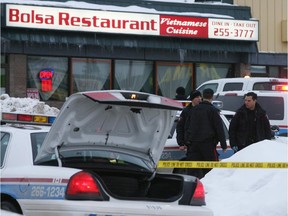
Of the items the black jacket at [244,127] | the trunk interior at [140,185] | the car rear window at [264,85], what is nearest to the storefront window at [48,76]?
the car rear window at [264,85]

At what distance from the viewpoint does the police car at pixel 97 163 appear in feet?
19.8

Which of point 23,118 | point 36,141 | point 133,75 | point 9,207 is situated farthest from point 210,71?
point 9,207

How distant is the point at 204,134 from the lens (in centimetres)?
1075

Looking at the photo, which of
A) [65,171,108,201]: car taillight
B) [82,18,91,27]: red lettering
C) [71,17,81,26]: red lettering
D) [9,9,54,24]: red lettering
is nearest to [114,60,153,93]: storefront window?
[82,18,91,27]: red lettering

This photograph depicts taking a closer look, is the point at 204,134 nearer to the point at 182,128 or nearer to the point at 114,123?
the point at 182,128

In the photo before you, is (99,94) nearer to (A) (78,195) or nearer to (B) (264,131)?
(A) (78,195)

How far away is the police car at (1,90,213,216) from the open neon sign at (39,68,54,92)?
1327cm

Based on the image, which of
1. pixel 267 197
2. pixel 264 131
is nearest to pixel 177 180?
pixel 267 197

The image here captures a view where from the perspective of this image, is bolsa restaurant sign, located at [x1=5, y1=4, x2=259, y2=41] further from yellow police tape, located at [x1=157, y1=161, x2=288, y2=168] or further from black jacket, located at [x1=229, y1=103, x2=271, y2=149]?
yellow police tape, located at [x1=157, y1=161, x2=288, y2=168]

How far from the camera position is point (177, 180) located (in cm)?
692

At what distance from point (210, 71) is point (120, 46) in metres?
3.77

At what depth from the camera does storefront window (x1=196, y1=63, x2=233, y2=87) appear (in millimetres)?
23031

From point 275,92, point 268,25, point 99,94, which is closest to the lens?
point 99,94

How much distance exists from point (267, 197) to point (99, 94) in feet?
11.2
